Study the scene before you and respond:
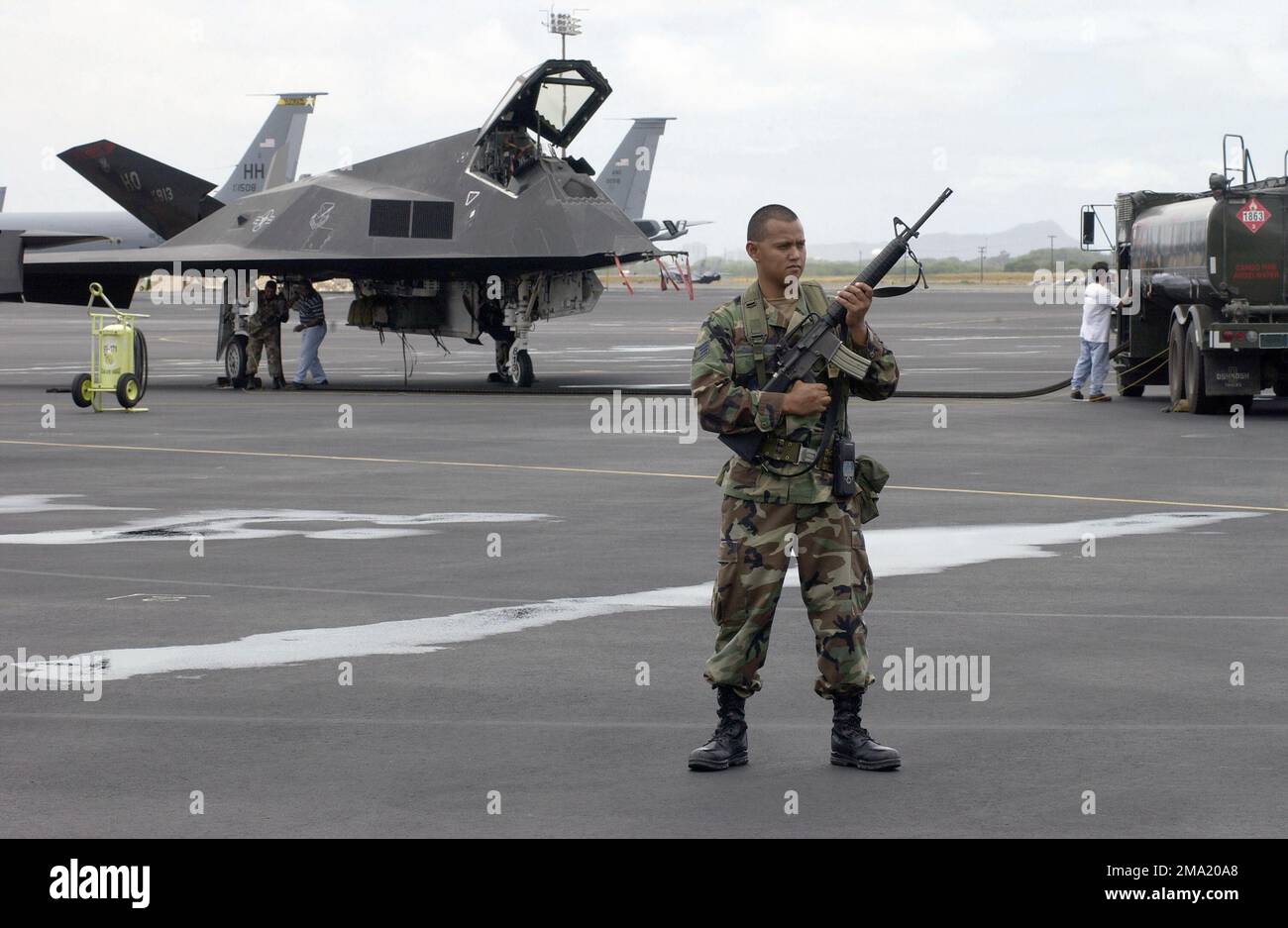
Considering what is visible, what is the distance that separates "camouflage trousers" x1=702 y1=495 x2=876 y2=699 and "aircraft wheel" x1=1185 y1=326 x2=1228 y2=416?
19210 mm

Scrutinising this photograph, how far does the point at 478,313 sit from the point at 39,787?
25.2 metres

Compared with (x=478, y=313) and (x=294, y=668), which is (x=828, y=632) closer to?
(x=294, y=668)

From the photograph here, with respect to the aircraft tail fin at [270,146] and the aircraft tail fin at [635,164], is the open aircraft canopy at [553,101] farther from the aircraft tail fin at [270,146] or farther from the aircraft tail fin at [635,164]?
the aircraft tail fin at [635,164]

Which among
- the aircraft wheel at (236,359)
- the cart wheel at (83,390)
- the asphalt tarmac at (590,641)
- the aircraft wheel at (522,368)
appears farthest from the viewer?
the aircraft wheel at (236,359)

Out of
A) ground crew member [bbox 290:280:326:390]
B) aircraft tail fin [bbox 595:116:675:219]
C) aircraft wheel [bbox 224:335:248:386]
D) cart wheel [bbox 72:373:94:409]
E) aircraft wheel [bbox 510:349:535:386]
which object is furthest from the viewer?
aircraft tail fin [bbox 595:116:675:219]

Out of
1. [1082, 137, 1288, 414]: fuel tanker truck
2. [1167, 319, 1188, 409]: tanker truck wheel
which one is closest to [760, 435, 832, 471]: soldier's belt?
[1082, 137, 1288, 414]: fuel tanker truck

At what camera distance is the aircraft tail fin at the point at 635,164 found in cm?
7456

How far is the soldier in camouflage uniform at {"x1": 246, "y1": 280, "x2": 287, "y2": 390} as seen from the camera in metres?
31.6

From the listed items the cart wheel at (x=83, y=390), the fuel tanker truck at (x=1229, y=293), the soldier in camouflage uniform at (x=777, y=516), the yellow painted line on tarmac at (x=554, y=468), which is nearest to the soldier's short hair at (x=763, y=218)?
the soldier in camouflage uniform at (x=777, y=516)

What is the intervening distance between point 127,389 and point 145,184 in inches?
405

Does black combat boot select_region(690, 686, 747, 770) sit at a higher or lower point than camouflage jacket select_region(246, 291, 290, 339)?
lower

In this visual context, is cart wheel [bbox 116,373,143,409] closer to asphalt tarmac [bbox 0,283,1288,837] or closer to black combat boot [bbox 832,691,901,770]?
asphalt tarmac [bbox 0,283,1288,837]

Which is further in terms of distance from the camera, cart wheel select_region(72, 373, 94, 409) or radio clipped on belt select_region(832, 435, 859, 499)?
cart wheel select_region(72, 373, 94, 409)

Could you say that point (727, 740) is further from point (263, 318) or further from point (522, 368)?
point (263, 318)
